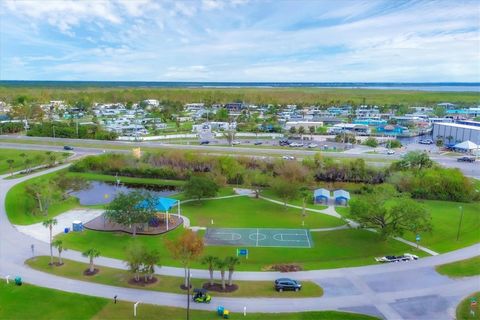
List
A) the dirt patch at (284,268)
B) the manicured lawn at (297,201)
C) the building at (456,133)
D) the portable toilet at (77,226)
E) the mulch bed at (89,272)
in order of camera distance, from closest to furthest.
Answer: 1. the mulch bed at (89,272)
2. the dirt patch at (284,268)
3. the portable toilet at (77,226)
4. the manicured lawn at (297,201)
5. the building at (456,133)

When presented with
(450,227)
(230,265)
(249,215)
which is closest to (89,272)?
(230,265)

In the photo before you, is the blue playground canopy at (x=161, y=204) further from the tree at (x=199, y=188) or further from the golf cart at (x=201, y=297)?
the golf cart at (x=201, y=297)

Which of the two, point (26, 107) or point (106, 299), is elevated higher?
point (26, 107)

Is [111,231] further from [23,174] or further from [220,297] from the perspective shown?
[23,174]

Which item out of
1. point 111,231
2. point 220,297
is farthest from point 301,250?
point 111,231

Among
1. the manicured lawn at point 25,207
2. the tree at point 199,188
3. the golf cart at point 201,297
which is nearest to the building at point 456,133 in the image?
the tree at point 199,188

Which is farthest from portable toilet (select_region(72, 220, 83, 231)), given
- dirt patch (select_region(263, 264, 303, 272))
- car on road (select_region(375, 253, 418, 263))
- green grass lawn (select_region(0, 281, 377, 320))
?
car on road (select_region(375, 253, 418, 263))
